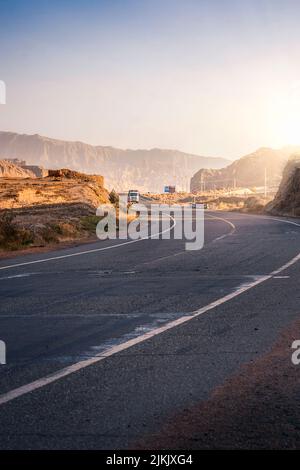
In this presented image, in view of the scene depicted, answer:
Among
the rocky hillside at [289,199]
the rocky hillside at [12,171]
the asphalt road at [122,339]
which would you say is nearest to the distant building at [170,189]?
the rocky hillside at [12,171]

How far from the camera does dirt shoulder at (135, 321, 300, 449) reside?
3803 millimetres

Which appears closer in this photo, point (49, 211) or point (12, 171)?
point (49, 211)

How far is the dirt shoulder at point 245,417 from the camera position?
3.80 metres

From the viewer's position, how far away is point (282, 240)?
64.4 feet

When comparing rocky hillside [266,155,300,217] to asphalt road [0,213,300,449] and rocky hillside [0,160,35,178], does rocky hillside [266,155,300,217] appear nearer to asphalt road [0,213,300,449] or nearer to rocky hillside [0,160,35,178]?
asphalt road [0,213,300,449]

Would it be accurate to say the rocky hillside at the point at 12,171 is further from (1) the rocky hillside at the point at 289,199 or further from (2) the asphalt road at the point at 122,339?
(2) the asphalt road at the point at 122,339

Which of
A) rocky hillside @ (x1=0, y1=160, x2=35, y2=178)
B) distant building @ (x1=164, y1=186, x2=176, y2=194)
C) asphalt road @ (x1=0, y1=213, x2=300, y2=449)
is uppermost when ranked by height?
rocky hillside @ (x1=0, y1=160, x2=35, y2=178)

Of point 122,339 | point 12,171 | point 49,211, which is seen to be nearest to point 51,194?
point 49,211

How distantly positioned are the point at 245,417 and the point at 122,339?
2.52 metres

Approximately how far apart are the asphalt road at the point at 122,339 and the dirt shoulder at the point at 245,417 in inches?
5.6

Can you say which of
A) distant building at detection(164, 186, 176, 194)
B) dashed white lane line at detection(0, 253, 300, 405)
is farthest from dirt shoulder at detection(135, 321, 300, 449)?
distant building at detection(164, 186, 176, 194)

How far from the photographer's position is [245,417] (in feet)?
13.9

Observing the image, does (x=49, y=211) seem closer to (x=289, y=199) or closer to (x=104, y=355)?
(x=289, y=199)

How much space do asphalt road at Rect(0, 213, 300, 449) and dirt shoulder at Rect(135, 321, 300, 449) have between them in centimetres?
14
